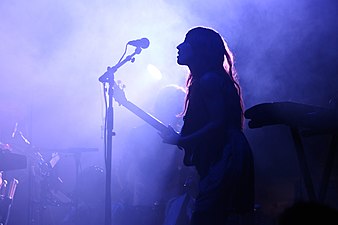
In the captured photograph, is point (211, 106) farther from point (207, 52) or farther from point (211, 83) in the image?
point (207, 52)

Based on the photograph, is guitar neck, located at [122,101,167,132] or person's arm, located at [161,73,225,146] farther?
guitar neck, located at [122,101,167,132]

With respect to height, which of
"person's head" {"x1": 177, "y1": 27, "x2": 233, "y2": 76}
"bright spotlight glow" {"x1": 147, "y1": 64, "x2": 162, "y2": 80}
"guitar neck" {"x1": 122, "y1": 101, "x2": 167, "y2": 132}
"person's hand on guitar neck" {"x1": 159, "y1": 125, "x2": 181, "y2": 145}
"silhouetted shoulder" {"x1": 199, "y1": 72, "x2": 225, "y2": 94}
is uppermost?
"bright spotlight glow" {"x1": 147, "y1": 64, "x2": 162, "y2": 80}

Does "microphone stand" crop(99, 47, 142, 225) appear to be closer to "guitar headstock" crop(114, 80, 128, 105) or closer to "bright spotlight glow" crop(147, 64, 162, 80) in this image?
"guitar headstock" crop(114, 80, 128, 105)

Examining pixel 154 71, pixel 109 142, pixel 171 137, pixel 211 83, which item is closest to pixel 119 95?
pixel 109 142

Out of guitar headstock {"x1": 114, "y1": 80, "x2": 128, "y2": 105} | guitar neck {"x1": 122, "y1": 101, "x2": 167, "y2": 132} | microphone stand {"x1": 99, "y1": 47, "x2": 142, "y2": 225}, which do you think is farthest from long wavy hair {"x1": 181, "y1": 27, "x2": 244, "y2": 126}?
microphone stand {"x1": 99, "y1": 47, "x2": 142, "y2": 225}

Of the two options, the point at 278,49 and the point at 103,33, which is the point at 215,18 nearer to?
the point at 278,49

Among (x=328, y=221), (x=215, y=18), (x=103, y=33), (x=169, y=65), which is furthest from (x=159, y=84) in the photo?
(x=328, y=221)

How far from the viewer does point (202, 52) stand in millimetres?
2896

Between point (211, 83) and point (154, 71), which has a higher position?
point (154, 71)

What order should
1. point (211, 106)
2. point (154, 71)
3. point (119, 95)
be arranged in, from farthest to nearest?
point (154, 71) < point (119, 95) < point (211, 106)

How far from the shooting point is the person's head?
9.49 feet

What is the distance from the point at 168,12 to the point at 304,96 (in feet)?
7.32

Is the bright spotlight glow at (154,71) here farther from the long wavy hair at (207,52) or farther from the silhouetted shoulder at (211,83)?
the silhouetted shoulder at (211,83)

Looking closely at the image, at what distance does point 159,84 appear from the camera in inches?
286
